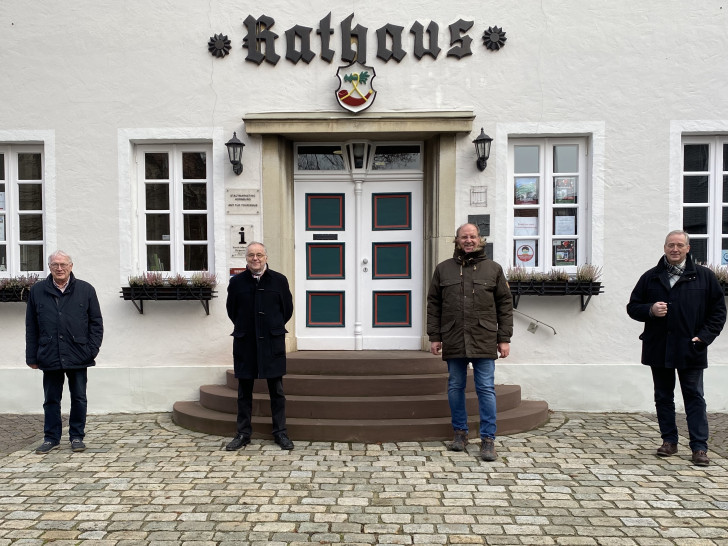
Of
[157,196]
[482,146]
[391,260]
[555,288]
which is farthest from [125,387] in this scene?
[555,288]

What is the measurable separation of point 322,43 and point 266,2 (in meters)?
0.76

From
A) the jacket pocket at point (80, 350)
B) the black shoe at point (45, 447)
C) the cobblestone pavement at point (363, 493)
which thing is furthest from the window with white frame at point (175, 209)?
the black shoe at point (45, 447)

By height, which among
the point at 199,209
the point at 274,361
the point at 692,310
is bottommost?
the point at 274,361

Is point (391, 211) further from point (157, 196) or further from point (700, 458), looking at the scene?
point (700, 458)

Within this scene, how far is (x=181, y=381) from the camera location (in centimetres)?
643

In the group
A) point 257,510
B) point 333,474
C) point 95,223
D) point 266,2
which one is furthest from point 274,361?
point 266,2

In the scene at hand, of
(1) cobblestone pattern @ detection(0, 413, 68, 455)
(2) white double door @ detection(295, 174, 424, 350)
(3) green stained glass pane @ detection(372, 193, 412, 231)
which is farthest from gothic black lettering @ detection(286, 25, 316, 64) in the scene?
(1) cobblestone pattern @ detection(0, 413, 68, 455)

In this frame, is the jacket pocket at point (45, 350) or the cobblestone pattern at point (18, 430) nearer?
the jacket pocket at point (45, 350)

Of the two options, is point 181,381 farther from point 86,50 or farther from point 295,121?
point 86,50

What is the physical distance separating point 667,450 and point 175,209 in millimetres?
5412

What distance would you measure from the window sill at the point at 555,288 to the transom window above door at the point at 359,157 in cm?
176

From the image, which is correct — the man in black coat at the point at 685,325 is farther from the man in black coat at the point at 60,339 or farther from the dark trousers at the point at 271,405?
the man in black coat at the point at 60,339

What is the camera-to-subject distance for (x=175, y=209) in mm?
6660

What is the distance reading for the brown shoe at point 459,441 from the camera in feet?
16.2
